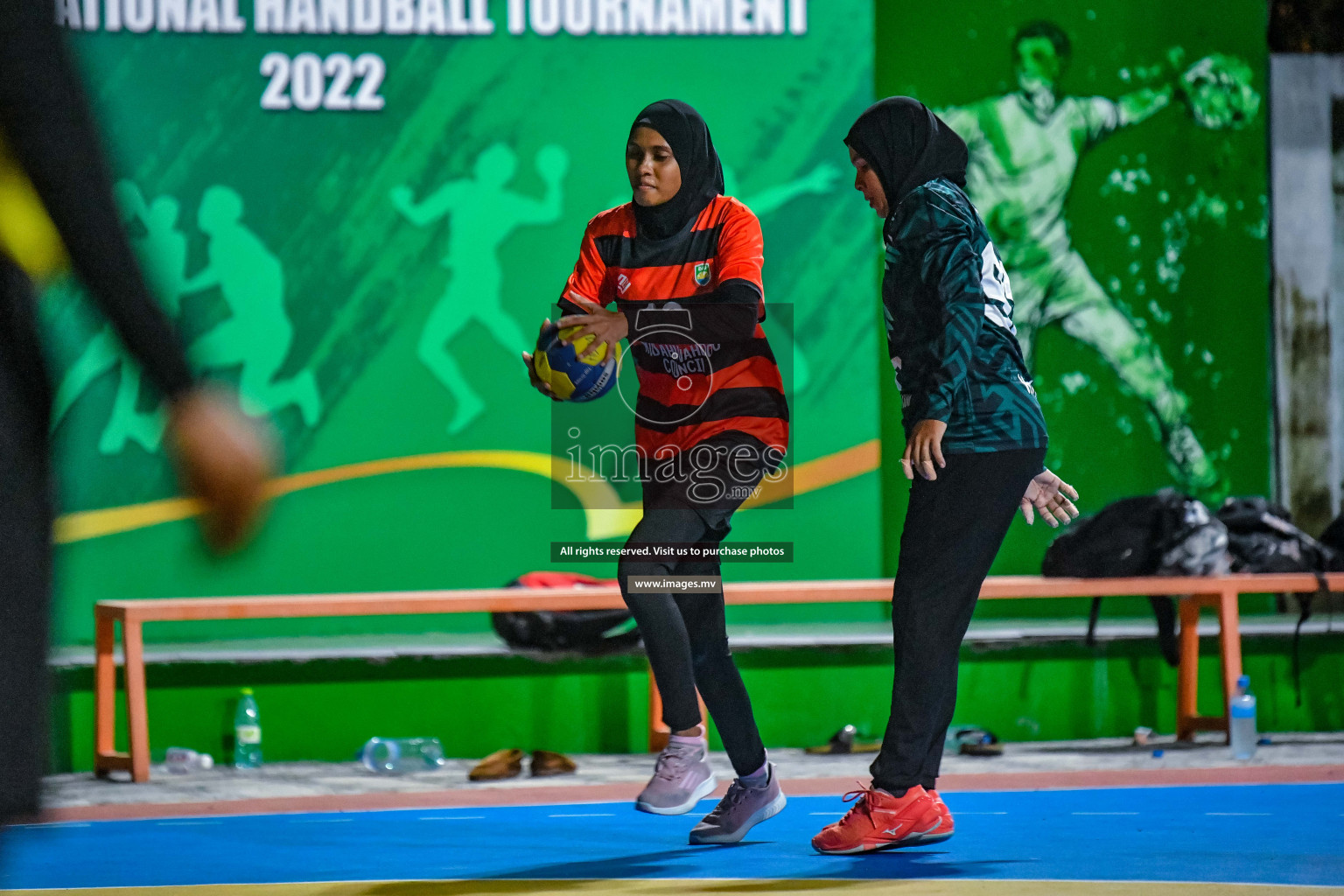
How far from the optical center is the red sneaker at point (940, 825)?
12.5 feet

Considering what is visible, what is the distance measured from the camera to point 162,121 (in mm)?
6996

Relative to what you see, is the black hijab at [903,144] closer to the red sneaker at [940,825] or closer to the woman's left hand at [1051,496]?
the woman's left hand at [1051,496]

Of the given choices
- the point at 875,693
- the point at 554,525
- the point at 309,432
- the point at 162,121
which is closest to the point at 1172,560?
the point at 875,693

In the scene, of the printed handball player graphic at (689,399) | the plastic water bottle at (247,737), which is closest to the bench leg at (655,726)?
the plastic water bottle at (247,737)

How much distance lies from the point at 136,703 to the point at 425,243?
2595mm

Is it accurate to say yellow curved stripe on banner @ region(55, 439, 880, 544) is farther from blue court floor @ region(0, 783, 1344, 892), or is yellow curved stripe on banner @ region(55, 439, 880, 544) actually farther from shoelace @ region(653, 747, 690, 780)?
shoelace @ region(653, 747, 690, 780)

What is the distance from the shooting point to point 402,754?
19.3 ft

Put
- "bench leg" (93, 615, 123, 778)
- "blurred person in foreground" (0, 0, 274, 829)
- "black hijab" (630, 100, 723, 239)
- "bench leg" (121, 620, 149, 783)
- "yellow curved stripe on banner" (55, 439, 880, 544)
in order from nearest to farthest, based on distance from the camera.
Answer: "blurred person in foreground" (0, 0, 274, 829) → "black hijab" (630, 100, 723, 239) → "bench leg" (121, 620, 149, 783) → "bench leg" (93, 615, 123, 778) → "yellow curved stripe on banner" (55, 439, 880, 544)

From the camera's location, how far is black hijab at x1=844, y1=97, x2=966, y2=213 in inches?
150

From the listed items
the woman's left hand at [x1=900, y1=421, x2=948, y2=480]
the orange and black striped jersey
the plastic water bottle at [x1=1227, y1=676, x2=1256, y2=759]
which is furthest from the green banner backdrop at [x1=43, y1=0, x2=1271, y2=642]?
the woman's left hand at [x1=900, y1=421, x2=948, y2=480]

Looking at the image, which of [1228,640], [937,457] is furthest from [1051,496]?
[1228,640]

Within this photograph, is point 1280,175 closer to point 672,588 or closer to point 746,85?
point 746,85

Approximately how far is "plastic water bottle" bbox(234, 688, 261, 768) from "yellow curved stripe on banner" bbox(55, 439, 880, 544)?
1363 millimetres

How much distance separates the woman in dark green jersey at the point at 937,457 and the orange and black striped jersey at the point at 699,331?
0.37 metres
